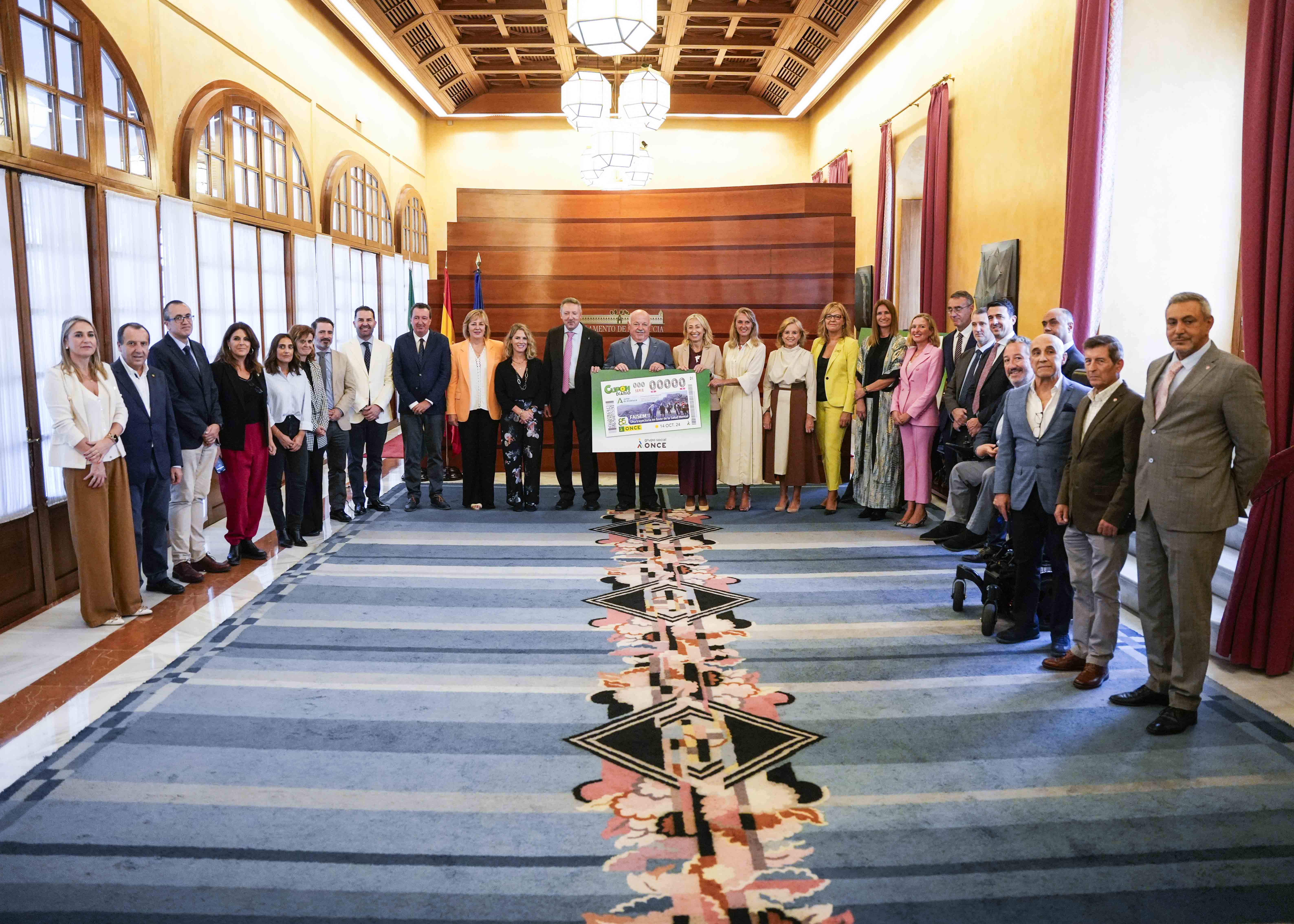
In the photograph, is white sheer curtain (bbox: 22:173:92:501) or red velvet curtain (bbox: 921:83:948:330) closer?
white sheer curtain (bbox: 22:173:92:501)

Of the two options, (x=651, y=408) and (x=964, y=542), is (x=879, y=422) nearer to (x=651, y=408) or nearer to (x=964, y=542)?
(x=964, y=542)

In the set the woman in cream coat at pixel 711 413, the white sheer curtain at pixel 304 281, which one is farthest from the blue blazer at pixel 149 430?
the white sheer curtain at pixel 304 281

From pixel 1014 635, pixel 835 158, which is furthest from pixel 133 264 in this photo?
pixel 835 158

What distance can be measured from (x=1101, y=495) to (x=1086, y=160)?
→ 3.22 meters

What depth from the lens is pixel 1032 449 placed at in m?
4.30

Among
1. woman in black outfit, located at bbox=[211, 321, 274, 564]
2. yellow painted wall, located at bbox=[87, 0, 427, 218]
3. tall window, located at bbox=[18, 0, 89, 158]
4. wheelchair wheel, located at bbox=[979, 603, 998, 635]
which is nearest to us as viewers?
wheelchair wheel, located at bbox=[979, 603, 998, 635]

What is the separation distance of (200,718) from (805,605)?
3.03 meters

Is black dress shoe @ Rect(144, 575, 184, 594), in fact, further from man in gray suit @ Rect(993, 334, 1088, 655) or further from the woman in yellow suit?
the woman in yellow suit

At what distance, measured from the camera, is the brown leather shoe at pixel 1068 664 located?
412 centimetres

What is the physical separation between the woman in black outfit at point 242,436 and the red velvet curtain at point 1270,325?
555 centimetres

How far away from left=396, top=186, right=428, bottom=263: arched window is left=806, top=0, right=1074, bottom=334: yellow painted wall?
7.05 meters

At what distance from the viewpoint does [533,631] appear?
4.64 meters

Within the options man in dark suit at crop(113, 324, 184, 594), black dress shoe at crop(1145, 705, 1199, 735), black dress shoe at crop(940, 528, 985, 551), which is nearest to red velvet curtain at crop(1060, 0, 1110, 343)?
black dress shoe at crop(940, 528, 985, 551)

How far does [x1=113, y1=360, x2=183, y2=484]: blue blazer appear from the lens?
4.94 m
